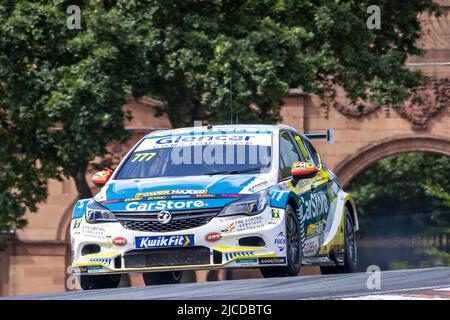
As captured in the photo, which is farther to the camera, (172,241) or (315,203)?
(315,203)

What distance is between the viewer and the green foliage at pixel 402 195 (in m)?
45.5

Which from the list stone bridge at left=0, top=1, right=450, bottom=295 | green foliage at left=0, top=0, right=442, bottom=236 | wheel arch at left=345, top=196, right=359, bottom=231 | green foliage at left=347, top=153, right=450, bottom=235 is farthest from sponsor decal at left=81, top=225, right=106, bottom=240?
green foliage at left=347, top=153, right=450, bottom=235

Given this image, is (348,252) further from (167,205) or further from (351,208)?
(167,205)

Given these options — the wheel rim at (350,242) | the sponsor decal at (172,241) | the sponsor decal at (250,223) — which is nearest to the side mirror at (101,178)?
the sponsor decal at (172,241)

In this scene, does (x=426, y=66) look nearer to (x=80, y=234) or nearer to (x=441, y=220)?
(x=441, y=220)

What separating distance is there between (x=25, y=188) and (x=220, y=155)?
1636 centimetres

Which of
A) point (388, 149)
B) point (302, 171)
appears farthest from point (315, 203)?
point (388, 149)

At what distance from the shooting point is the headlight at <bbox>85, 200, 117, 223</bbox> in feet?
44.1

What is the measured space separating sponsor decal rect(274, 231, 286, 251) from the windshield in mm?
908

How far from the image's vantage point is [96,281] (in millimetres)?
14047

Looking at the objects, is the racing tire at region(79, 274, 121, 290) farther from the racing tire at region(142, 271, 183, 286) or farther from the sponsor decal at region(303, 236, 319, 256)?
the sponsor decal at region(303, 236, 319, 256)

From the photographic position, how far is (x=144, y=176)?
46.8ft

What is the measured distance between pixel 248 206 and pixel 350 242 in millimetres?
3312
